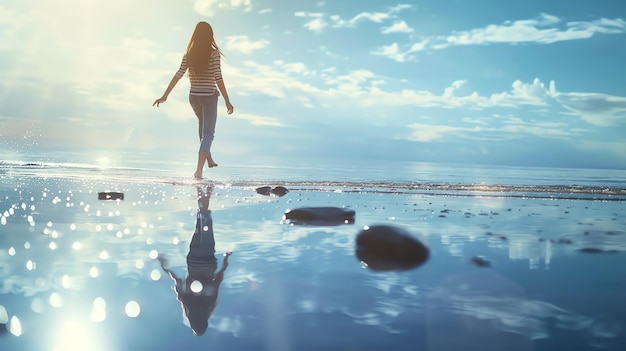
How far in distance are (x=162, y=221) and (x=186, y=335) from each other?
3561mm

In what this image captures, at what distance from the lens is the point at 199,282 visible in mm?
2900

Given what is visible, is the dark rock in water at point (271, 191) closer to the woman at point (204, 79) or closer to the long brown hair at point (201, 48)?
the woman at point (204, 79)

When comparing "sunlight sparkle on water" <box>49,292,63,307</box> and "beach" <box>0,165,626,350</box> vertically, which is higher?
"beach" <box>0,165,626,350</box>

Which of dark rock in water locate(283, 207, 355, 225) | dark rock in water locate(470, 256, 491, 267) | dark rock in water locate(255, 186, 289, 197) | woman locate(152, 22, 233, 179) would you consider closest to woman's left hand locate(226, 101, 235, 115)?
woman locate(152, 22, 233, 179)

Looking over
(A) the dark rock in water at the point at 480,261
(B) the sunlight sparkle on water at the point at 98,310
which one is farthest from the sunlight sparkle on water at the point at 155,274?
(A) the dark rock in water at the point at 480,261

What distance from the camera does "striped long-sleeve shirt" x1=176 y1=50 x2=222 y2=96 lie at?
10.8 metres

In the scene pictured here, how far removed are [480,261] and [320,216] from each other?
2527mm

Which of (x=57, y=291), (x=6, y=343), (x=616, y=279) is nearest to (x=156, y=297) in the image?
(x=57, y=291)

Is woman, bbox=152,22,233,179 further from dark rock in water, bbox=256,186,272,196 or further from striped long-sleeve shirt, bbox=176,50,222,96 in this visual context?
dark rock in water, bbox=256,186,272,196

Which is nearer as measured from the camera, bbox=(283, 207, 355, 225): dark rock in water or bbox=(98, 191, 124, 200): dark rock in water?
bbox=(283, 207, 355, 225): dark rock in water

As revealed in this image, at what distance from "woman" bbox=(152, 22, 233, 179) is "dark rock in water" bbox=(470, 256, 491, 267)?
7716mm

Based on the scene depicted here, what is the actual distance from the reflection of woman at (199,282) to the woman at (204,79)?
6.85m

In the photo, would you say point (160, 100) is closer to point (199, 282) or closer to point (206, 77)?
point (206, 77)

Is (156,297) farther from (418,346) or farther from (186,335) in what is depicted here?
(418,346)
